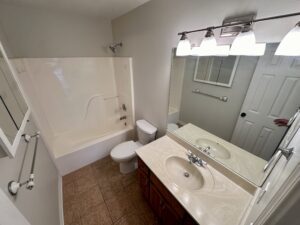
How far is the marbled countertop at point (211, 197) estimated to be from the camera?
831 millimetres

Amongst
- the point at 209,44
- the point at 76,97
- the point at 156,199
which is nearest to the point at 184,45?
the point at 209,44

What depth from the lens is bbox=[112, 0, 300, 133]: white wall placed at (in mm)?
770

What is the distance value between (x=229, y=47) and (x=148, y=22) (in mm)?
1014

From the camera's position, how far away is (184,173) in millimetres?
1245

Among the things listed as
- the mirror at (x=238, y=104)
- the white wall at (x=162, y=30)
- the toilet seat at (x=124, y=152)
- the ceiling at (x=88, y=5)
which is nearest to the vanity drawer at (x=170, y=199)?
the mirror at (x=238, y=104)

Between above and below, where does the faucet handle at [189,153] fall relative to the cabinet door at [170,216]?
above

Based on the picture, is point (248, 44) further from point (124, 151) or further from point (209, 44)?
point (124, 151)

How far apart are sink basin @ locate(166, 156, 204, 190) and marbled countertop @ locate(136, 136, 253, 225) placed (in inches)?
2.3

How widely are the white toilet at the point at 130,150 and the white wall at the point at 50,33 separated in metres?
1.61

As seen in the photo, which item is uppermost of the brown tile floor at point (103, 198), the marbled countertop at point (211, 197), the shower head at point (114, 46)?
the shower head at point (114, 46)

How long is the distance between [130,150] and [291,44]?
6.05 ft

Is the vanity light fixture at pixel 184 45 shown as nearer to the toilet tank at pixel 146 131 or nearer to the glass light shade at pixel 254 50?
the glass light shade at pixel 254 50

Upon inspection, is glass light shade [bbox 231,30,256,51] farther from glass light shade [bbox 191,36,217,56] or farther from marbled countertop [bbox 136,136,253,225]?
marbled countertop [bbox 136,136,253,225]

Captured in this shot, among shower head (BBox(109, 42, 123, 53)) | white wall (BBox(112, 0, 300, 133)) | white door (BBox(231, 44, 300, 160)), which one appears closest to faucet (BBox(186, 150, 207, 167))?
white door (BBox(231, 44, 300, 160))
